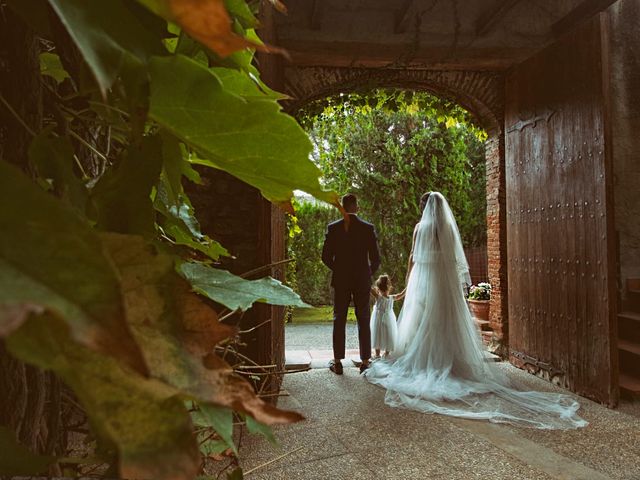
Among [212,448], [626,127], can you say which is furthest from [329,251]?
[212,448]

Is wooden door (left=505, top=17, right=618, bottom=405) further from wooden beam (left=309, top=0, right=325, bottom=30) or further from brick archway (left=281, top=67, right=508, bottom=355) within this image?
wooden beam (left=309, top=0, right=325, bottom=30)

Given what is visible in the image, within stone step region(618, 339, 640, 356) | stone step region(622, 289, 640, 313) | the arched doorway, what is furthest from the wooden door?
stone step region(622, 289, 640, 313)

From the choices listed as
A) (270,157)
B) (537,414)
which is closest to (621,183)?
(537,414)

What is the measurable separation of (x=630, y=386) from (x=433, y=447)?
199cm

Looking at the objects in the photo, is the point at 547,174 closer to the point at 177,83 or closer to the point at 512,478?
the point at 512,478

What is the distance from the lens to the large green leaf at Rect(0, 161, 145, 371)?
14 centimetres

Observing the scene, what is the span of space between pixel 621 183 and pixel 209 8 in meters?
5.59

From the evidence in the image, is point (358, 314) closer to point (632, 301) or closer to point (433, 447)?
point (433, 447)

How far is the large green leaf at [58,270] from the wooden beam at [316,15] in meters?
5.18

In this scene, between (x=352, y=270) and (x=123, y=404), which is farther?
(x=352, y=270)

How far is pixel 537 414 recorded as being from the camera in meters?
3.87

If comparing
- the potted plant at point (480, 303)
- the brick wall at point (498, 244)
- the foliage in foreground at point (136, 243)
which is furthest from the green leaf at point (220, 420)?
the potted plant at point (480, 303)

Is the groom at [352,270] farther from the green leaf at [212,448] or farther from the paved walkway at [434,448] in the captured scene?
the green leaf at [212,448]

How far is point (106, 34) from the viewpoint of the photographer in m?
0.21
